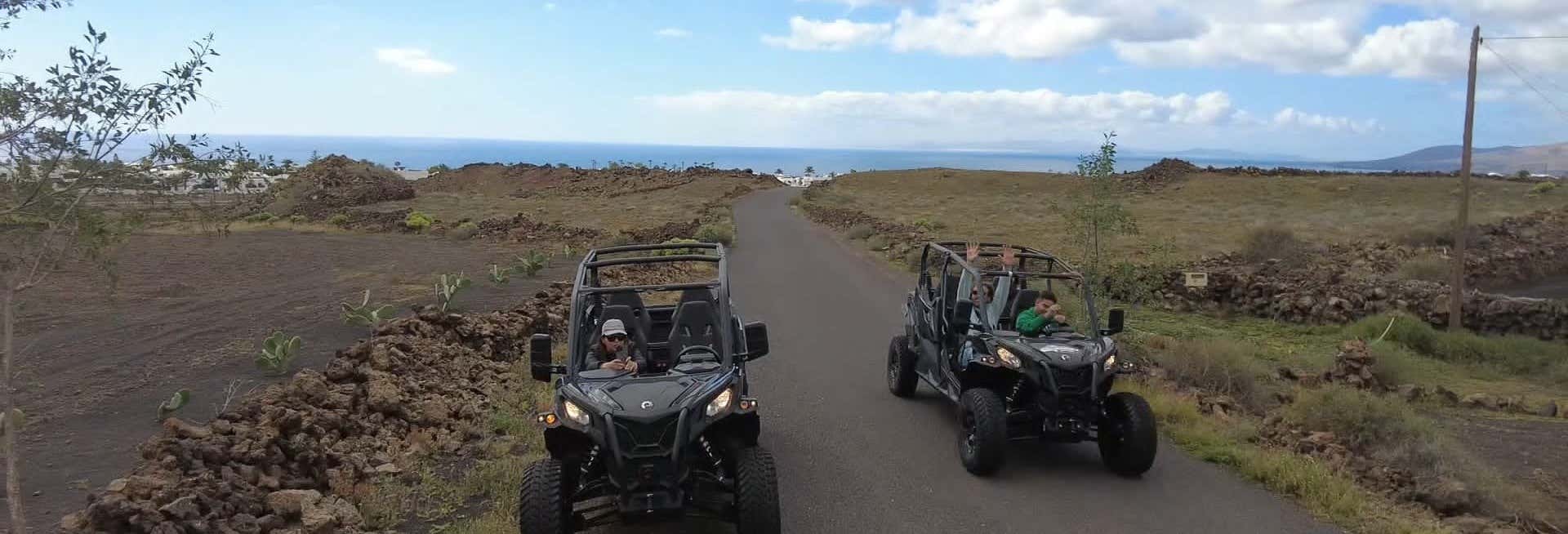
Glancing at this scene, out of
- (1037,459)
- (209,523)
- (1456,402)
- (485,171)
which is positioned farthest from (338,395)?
(485,171)

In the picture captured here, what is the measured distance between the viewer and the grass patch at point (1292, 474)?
24.1 feet

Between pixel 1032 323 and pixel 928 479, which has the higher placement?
pixel 1032 323

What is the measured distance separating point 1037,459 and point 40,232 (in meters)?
7.41

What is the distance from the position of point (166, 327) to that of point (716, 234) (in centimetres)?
2013

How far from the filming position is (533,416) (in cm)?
999

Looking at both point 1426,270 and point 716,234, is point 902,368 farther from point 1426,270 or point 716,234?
point 1426,270

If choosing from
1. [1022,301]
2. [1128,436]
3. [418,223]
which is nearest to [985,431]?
[1128,436]

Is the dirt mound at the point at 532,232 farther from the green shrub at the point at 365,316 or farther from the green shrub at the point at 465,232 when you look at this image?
the green shrub at the point at 365,316

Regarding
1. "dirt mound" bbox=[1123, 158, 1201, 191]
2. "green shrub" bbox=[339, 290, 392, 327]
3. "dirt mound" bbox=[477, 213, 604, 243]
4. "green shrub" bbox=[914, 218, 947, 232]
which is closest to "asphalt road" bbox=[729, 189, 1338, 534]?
"green shrub" bbox=[339, 290, 392, 327]

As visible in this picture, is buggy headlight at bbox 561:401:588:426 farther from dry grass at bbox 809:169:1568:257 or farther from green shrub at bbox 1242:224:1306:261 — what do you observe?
green shrub at bbox 1242:224:1306:261

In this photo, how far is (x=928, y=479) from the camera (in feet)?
27.3

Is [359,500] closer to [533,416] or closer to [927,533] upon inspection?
[533,416]

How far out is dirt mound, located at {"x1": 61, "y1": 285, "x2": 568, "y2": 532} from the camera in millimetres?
6246

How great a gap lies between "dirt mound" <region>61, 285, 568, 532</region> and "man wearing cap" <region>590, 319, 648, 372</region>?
6.77ft
